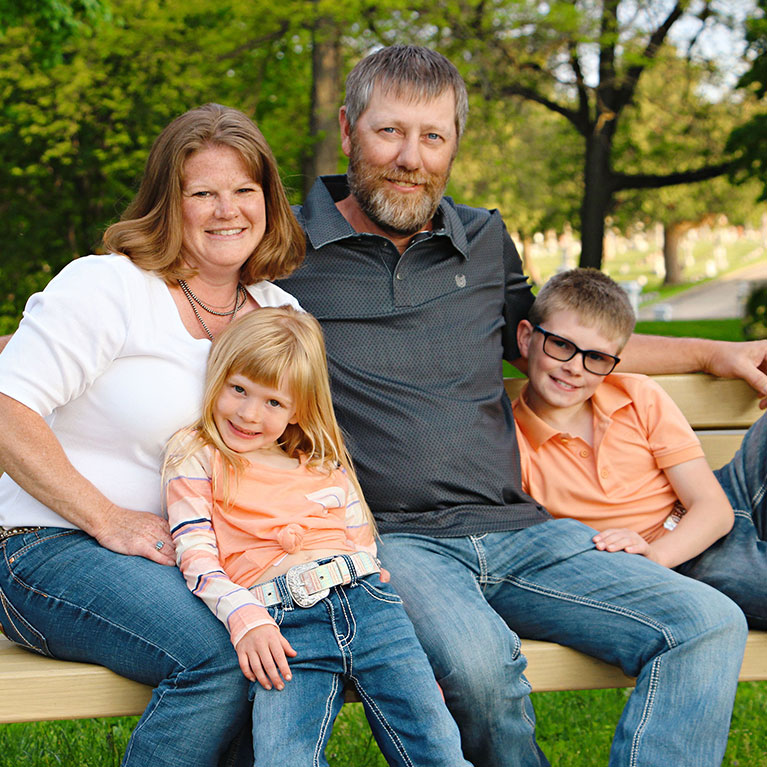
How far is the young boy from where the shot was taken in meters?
3.00

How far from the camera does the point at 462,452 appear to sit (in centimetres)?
301

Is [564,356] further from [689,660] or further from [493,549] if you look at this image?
[689,660]

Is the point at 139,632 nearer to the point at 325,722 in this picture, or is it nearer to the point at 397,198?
the point at 325,722

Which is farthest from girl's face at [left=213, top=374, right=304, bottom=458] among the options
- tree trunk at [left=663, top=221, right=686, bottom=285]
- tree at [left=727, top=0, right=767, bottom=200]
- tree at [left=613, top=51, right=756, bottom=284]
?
tree trunk at [left=663, top=221, right=686, bottom=285]

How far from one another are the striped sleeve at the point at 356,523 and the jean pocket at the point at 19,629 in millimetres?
834

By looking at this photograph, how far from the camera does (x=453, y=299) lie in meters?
3.19

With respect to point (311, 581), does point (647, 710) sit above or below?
below

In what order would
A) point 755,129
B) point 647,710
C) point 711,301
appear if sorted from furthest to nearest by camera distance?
point 711,301 → point 755,129 → point 647,710

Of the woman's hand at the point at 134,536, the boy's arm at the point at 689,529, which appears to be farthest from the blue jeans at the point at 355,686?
the boy's arm at the point at 689,529

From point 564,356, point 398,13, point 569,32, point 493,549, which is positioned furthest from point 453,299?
point 569,32

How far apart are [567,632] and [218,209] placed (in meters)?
1.51

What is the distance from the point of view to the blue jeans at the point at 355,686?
2250mm

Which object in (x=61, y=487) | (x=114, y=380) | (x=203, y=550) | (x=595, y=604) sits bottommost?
(x=595, y=604)

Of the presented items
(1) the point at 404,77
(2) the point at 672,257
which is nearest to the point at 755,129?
(1) the point at 404,77
